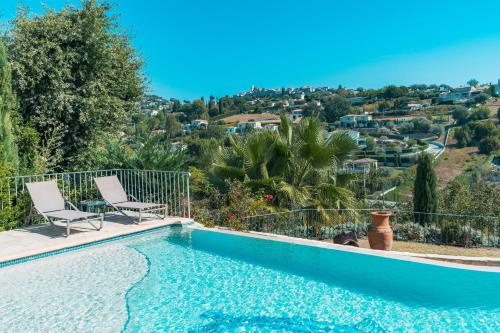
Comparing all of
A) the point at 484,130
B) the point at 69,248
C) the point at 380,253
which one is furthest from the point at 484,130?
the point at 69,248

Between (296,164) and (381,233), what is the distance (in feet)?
11.5

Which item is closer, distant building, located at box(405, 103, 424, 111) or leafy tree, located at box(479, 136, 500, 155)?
A: leafy tree, located at box(479, 136, 500, 155)

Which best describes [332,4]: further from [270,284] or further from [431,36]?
[270,284]

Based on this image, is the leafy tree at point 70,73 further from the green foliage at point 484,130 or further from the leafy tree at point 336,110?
the leafy tree at point 336,110

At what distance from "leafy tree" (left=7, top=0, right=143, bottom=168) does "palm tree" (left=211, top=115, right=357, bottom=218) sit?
419cm

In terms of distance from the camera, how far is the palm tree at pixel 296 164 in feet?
37.1

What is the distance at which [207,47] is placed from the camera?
2184 inches

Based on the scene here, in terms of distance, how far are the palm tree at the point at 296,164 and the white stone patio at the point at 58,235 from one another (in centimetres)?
304

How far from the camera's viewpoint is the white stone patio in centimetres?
666

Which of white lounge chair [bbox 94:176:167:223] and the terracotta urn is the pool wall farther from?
the terracotta urn

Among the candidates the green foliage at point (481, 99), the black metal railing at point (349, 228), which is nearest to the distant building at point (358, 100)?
the green foliage at point (481, 99)

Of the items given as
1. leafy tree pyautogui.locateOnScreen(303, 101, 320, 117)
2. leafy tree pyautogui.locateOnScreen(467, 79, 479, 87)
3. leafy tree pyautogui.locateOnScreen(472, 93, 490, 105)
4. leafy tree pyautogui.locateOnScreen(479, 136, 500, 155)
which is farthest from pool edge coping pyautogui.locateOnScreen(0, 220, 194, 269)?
leafy tree pyautogui.locateOnScreen(467, 79, 479, 87)

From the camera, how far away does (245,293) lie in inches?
227

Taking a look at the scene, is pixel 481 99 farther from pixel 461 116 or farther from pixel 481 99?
pixel 461 116
